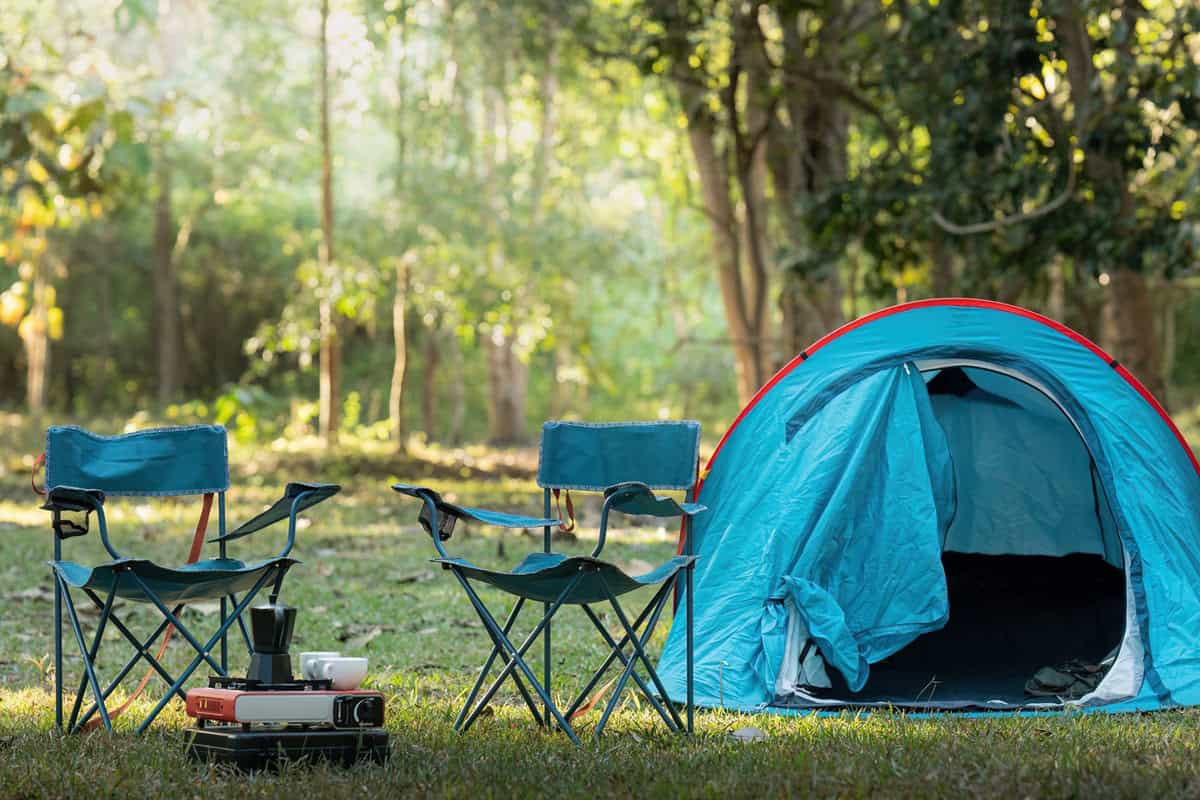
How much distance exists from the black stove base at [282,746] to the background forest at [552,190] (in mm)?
3324

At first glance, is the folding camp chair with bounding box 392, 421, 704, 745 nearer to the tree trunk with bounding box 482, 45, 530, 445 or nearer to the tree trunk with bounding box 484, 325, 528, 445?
the tree trunk with bounding box 482, 45, 530, 445

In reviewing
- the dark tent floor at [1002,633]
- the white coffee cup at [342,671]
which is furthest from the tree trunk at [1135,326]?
the white coffee cup at [342,671]

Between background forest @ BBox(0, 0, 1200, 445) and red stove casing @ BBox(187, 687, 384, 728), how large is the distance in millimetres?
3257

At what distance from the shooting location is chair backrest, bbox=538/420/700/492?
4.04 m

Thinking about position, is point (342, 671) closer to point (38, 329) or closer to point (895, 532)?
point (895, 532)

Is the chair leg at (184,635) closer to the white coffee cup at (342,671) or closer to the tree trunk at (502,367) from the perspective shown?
the white coffee cup at (342,671)

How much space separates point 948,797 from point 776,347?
9.45 meters

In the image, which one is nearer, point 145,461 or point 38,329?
point 145,461

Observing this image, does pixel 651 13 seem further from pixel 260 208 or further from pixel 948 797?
pixel 260 208

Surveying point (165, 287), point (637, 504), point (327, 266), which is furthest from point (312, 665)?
point (165, 287)

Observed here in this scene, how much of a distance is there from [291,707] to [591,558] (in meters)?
0.76

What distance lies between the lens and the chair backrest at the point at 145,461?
386 centimetres

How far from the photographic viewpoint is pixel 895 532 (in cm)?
477

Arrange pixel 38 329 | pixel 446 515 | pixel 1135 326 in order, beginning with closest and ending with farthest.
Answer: pixel 446 515 < pixel 1135 326 < pixel 38 329
